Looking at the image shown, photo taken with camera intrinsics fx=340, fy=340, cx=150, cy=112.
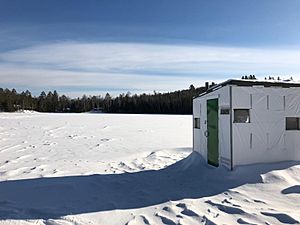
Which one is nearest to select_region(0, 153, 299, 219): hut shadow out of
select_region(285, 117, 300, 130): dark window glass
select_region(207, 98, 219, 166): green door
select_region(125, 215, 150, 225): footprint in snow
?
select_region(207, 98, 219, 166): green door

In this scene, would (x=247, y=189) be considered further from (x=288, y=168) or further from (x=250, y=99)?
(x=250, y=99)

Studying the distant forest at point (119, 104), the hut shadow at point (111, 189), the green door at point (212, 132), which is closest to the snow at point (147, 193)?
the hut shadow at point (111, 189)

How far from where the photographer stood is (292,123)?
30.3ft

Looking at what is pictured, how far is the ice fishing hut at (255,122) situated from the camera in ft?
28.2

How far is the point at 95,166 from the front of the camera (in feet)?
37.6

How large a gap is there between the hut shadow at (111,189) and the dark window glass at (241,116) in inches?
47.1

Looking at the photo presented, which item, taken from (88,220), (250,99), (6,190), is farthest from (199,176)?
(6,190)

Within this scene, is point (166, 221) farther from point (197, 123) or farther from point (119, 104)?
point (119, 104)

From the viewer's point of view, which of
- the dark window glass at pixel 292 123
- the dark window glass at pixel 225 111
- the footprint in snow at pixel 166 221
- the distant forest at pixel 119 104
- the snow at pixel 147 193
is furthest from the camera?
the distant forest at pixel 119 104

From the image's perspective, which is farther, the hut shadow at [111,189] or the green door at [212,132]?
the green door at [212,132]

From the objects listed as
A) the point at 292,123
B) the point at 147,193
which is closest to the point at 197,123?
the point at 292,123

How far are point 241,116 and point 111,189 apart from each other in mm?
3777

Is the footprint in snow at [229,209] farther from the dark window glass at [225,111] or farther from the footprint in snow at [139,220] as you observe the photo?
the dark window glass at [225,111]

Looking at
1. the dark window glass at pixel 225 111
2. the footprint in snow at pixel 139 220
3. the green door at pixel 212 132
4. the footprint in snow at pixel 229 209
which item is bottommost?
the footprint in snow at pixel 139 220
